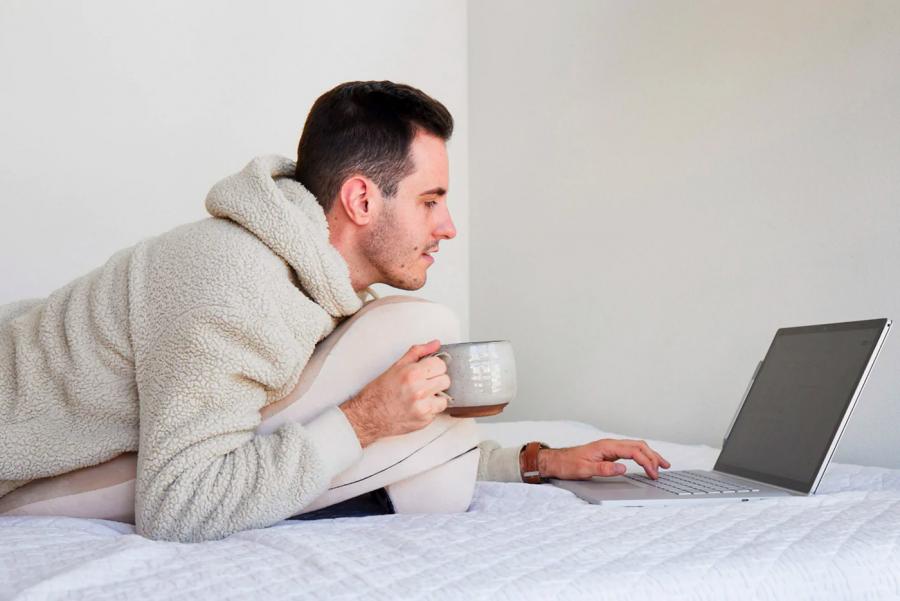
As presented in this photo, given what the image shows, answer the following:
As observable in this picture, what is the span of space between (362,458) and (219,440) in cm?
19

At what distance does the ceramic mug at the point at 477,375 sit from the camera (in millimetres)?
1022

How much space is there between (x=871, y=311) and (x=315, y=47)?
1793 millimetres

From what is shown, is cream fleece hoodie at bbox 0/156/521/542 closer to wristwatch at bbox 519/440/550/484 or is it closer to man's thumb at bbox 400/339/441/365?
man's thumb at bbox 400/339/441/365

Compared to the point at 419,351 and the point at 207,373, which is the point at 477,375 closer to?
the point at 419,351

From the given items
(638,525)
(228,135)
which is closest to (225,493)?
(638,525)

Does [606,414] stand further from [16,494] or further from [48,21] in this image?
[48,21]

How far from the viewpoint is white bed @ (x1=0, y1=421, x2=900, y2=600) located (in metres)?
0.68

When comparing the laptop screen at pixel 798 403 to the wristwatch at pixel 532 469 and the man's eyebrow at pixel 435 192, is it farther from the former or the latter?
the man's eyebrow at pixel 435 192

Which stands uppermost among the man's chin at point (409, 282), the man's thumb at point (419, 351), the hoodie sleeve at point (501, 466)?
the man's thumb at point (419, 351)

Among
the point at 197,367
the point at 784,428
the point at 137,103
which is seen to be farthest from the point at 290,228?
the point at 137,103

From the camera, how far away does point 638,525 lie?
36.4 inches

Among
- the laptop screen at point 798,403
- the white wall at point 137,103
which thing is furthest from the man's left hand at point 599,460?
the white wall at point 137,103

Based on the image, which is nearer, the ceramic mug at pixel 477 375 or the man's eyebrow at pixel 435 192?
the ceramic mug at pixel 477 375

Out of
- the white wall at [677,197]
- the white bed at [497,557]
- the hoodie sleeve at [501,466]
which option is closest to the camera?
the white bed at [497,557]
